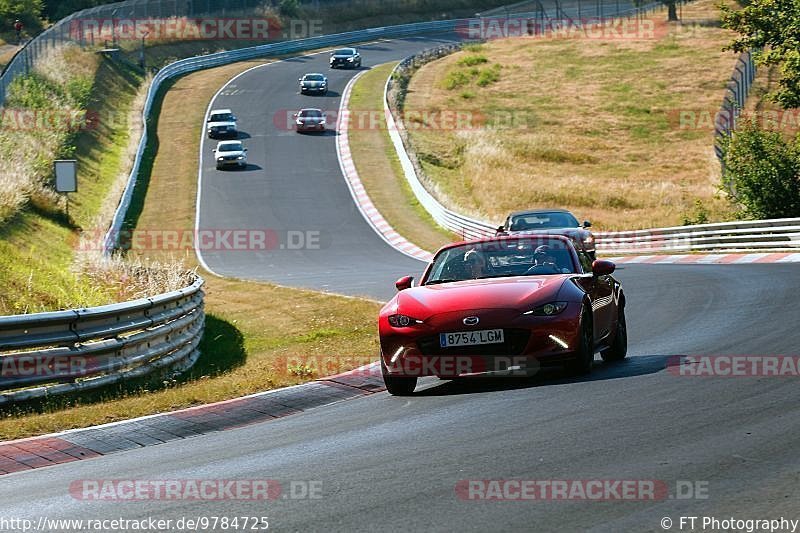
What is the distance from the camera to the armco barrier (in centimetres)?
3078

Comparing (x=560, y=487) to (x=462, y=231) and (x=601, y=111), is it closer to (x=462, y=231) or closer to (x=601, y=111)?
(x=462, y=231)

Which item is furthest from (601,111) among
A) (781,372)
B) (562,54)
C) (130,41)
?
(781,372)

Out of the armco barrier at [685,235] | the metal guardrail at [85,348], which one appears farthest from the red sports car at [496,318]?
the armco barrier at [685,235]

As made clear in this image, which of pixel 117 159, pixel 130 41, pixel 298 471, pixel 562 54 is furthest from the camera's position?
pixel 562 54

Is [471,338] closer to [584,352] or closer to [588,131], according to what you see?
[584,352]

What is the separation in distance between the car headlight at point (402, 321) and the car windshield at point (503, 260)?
A: 0.96m

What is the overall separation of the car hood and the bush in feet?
81.5

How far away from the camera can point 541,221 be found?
90.3ft

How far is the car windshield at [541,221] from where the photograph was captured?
27266mm

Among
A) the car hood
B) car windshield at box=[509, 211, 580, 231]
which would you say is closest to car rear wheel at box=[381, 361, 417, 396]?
the car hood

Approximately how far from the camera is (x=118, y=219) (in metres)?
40.4

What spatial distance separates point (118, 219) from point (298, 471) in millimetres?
34218

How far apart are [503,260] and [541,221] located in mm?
15857

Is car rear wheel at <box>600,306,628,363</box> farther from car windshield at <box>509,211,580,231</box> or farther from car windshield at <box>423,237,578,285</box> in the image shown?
car windshield at <box>509,211,580,231</box>
